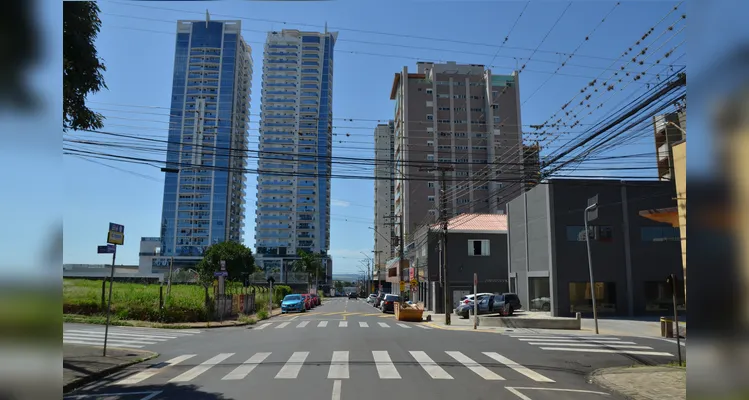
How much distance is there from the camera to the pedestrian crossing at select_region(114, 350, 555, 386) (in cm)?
1048

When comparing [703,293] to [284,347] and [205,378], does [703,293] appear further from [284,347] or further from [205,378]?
[284,347]

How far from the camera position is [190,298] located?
2736cm

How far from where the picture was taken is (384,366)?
460 inches

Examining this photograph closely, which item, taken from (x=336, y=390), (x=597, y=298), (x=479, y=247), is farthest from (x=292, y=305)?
(x=336, y=390)

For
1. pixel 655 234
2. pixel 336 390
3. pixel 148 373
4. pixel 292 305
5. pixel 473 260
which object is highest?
pixel 655 234

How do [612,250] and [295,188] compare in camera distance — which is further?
[295,188]

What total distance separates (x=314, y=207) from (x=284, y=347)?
11346cm

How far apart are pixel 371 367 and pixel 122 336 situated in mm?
12280

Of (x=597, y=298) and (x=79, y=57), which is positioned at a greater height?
(x=79, y=57)

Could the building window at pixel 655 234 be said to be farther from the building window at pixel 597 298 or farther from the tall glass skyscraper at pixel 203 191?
the tall glass skyscraper at pixel 203 191

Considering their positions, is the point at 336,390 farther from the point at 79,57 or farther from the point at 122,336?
the point at 122,336

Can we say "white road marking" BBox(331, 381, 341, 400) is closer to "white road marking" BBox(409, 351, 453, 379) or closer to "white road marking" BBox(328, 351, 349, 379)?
"white road marking" BBox(328, 351, 349, 379)

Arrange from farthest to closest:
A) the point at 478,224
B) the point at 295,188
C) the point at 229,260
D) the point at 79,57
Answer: the point at 295,188 < the point at 229,260 < the point at 478,224 < the point at 79,57

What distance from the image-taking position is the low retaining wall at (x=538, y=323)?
945 inches
